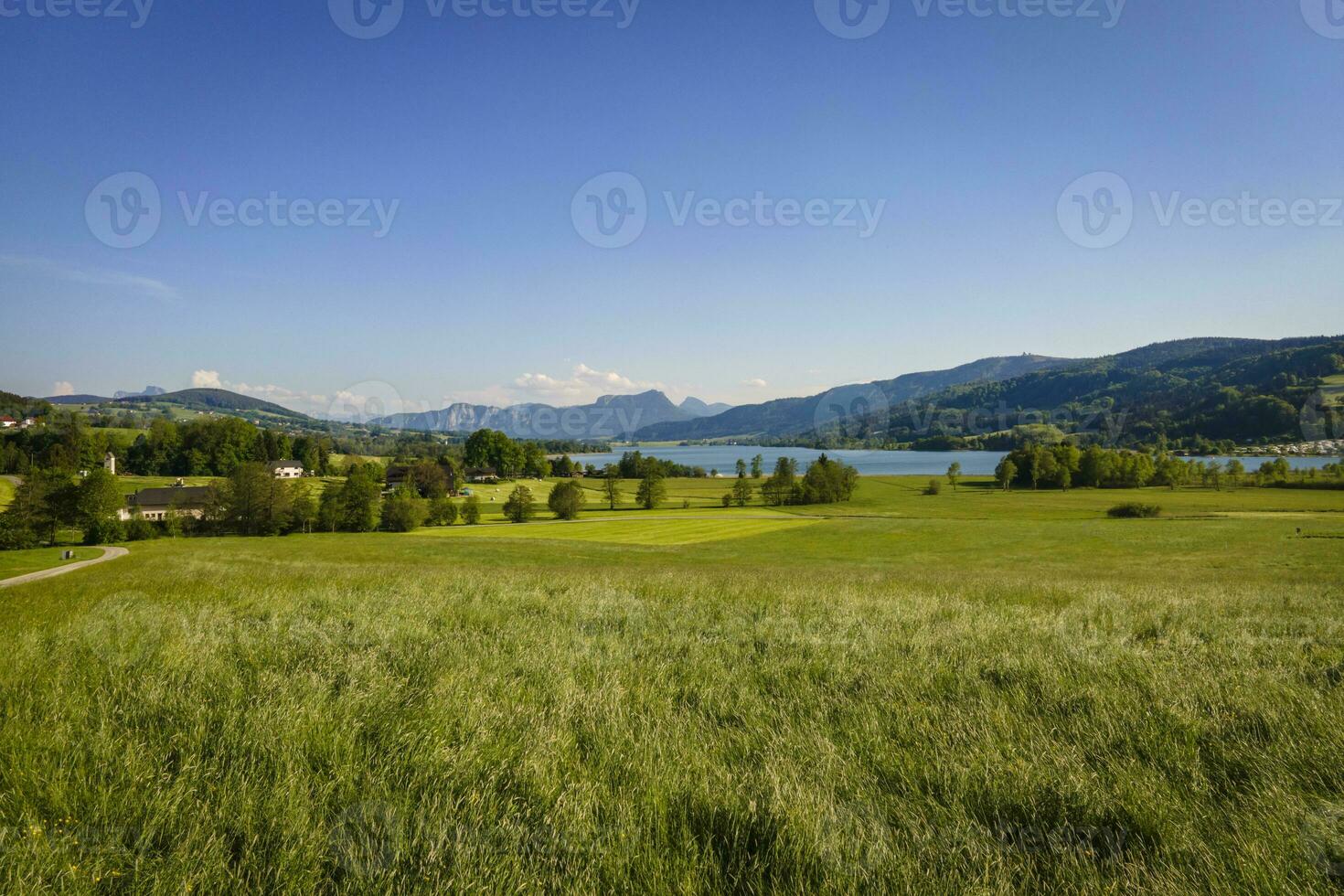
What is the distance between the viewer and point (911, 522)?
224ft

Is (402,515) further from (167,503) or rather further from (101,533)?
(167,503)

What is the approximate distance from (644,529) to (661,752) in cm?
6296

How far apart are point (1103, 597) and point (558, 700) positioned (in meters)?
8.73

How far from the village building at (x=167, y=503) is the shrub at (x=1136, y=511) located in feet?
356

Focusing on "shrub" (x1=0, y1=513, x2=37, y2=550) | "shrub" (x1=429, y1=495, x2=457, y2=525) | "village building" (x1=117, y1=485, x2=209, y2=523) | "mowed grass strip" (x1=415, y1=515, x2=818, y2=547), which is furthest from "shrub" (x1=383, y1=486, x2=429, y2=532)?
"shrub" (x1=0, y1=513, x2=37, y2=550)

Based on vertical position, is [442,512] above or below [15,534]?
below

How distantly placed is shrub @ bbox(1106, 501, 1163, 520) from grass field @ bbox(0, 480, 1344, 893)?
81.3 metres

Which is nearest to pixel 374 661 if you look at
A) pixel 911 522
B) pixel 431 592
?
pixel 431 592

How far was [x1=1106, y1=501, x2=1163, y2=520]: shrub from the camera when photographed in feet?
235

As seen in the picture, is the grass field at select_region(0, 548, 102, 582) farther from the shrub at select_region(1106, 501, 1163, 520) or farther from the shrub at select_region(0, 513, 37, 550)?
the shrub at select_region(1106, 501, 1163, 520)

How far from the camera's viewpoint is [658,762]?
2932 millimetres

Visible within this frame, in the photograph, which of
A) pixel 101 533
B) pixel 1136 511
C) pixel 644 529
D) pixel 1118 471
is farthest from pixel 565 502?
pixel 1118 471

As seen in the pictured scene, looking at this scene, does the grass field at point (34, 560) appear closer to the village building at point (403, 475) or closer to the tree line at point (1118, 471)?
the village building at point (403, 475)

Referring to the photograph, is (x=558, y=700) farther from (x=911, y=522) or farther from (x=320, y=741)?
(x=911, y=522)
